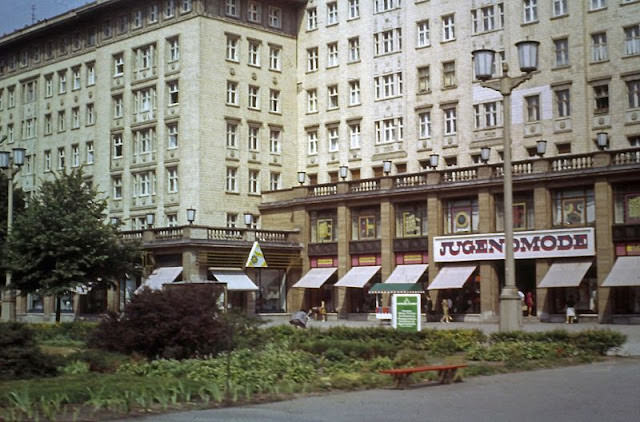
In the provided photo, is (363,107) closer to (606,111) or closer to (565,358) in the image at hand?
(606,111)

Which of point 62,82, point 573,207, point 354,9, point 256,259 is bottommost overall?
point 256,259

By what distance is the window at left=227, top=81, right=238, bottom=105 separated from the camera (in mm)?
70625

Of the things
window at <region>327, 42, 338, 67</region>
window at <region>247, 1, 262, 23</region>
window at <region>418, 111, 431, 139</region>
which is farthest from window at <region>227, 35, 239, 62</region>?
window at <region>418, 111, 431, 139</region>

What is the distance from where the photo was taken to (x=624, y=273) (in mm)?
49812

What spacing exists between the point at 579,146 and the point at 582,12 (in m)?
7.92

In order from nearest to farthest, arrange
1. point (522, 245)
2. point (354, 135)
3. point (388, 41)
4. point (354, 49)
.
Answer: point (522, 245)
point (388, 41)
point (354, 135)
point (354, 49)

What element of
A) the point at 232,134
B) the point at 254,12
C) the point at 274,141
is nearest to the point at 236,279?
the point at 232,134

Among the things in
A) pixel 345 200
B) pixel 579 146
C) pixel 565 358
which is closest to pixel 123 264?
pixel 345 200

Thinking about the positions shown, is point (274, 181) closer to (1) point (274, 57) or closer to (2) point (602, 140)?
(1) point (274, 57)

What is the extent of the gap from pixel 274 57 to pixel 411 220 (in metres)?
19.7

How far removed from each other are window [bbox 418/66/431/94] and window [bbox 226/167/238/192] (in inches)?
567

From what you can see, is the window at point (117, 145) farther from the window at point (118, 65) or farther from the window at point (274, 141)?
the window at point (274, 141)

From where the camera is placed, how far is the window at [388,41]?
222 feet

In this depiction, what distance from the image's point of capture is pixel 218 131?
69.4 metres
